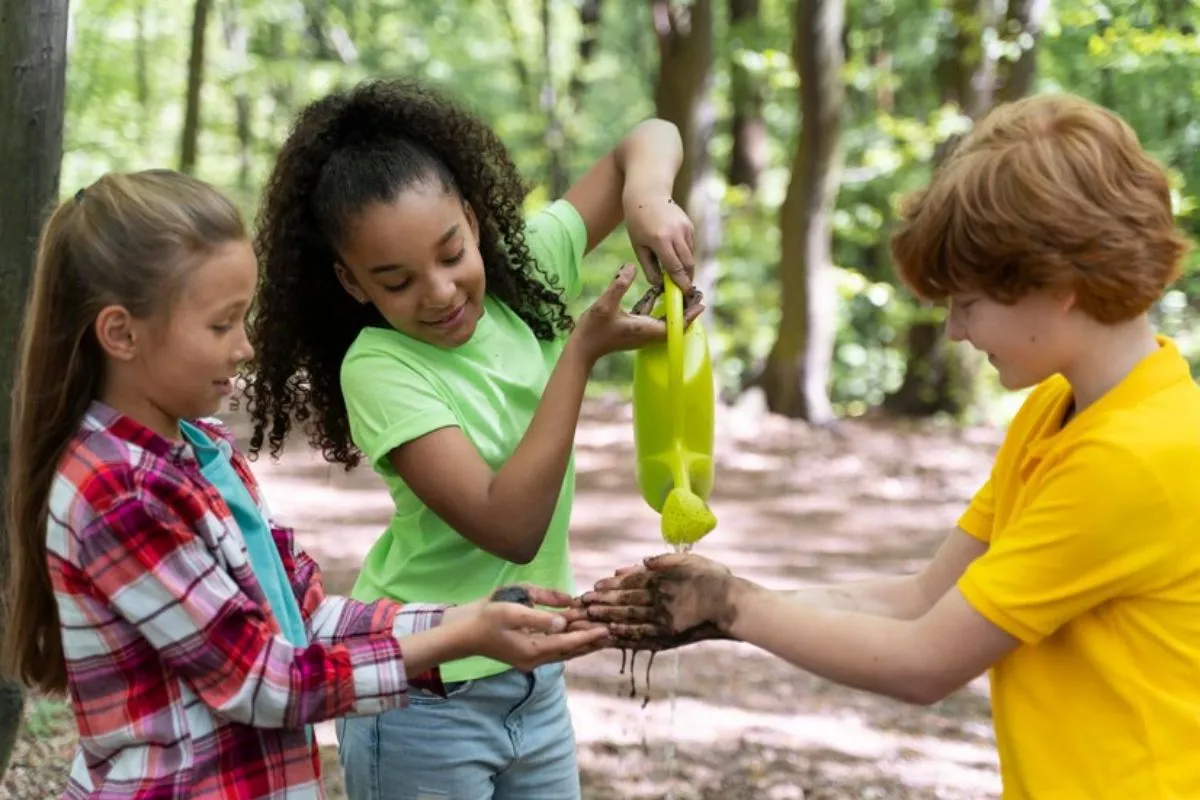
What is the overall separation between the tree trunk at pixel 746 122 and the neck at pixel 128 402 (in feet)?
38.4

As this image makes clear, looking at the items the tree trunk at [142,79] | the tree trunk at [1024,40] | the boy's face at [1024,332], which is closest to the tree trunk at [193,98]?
the tree trunk at [142,79]

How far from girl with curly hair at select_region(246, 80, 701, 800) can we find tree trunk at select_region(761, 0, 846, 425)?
7922 millimetres

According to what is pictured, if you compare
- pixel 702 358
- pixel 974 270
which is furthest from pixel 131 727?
pixel 974 270

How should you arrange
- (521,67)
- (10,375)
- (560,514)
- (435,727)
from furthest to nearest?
(521,67) < (10,375) < (560,514) < (435,727)

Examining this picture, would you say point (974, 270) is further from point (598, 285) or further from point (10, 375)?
point (598, 285)

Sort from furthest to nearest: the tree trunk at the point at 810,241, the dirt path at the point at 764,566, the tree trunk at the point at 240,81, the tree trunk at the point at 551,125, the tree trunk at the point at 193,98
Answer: the tree trunk at the point at 240,81
the tree trunk at the point at 551,125
the tree trunk at the point at 193,98
the tree trunk at the point at 810,241
the dirt path at the point at 764,566

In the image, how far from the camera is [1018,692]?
1.86 m

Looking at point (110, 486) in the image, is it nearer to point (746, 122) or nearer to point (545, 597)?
point (545, 597)

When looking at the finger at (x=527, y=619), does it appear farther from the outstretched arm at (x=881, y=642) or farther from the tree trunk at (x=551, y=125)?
the tree trunk at (x=551, y=125)

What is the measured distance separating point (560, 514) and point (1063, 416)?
0.95 m

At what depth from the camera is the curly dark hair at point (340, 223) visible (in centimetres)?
228

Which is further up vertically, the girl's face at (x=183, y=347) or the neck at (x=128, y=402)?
the girl's face at (x=183, y=347)

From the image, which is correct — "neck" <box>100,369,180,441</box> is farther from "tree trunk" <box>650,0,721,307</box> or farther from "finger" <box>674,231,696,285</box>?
"tree trunk" <box>650,0,721,307</box>

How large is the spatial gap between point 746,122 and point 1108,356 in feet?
40.4
